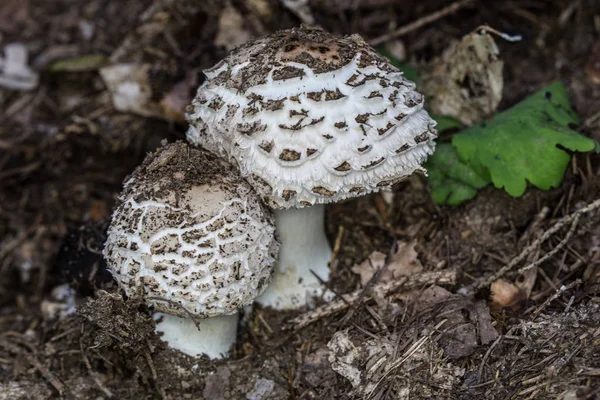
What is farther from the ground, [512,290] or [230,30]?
[230,30]

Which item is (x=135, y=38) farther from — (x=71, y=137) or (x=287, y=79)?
(x=287, y=79)

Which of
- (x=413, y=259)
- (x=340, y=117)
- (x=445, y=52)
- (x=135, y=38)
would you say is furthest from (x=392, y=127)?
(x=135, y=38)

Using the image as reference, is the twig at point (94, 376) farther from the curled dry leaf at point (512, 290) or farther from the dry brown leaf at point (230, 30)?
the dry brown leaf at point (230, 30)

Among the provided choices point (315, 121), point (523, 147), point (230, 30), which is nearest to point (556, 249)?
point (523, 147)

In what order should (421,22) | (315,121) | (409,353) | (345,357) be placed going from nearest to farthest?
(315,121), (409,353), (345,357), (421,22)

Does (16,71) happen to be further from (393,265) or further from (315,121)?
(393,265)

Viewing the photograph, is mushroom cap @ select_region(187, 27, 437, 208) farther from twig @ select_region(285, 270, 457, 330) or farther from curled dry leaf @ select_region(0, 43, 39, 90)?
curled dry leaf @ select_region(0, 43, 39, 90)

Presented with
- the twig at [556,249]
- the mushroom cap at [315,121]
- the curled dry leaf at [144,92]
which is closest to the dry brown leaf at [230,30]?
the curled dry leaf at [144,92]
